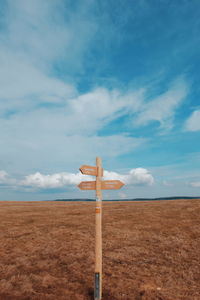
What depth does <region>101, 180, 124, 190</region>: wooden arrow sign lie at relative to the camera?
10414 millimetres

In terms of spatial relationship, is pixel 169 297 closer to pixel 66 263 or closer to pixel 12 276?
pixel 66 263

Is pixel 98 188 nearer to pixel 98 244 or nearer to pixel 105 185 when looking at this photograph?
pixel 105 185

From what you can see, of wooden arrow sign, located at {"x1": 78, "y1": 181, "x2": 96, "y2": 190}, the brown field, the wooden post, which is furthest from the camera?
the brown field

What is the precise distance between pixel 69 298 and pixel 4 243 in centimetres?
1055

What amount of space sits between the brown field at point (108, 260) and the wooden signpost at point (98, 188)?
3.74 feet

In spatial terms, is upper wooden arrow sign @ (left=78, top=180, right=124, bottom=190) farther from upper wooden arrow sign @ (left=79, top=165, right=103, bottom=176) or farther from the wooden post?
upper wooden arrow sign @ (left=79, top=165, right=103, bottom=176)

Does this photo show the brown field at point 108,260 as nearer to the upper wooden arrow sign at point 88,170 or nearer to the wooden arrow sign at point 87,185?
the wooden arrow sign at point 87,185

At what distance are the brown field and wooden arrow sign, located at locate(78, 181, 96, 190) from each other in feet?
15.5

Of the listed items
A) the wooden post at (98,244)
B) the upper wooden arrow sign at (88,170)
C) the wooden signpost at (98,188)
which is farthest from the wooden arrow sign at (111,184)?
the upper wooden arrow sign at (88,170)

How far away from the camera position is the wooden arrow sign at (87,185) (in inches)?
408

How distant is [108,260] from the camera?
14.8 metres

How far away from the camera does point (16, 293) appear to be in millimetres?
10352

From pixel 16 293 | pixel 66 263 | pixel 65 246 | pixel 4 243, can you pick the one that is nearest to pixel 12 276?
pixel 16 293

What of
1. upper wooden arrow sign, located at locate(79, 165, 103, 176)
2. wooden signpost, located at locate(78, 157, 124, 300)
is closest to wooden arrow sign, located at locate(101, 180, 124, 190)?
wooden signpost, located at locate(78, 157, 124, 300)
